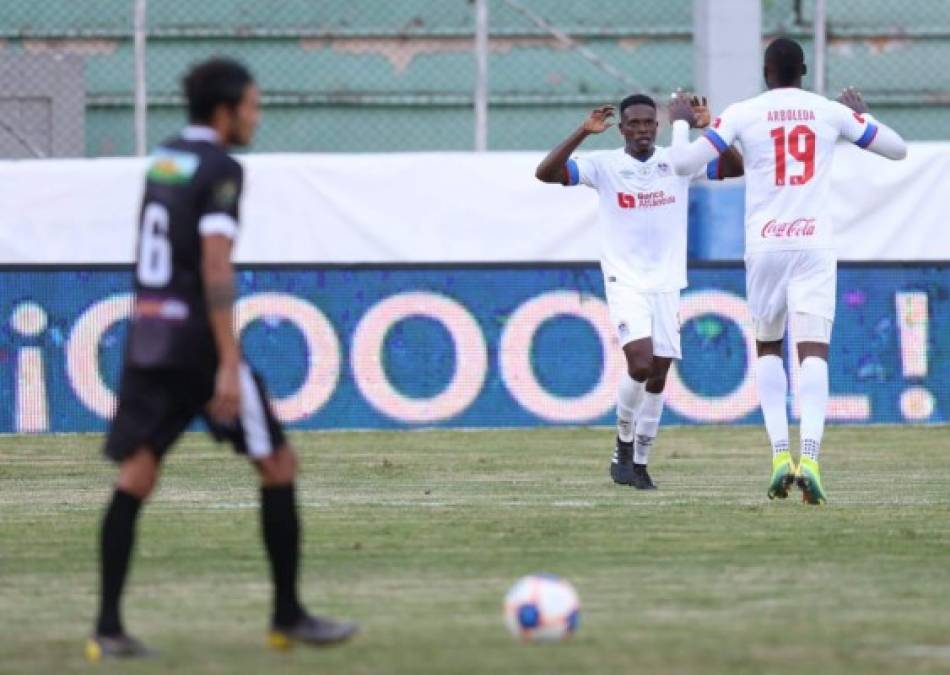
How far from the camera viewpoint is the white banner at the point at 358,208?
64.5 feet

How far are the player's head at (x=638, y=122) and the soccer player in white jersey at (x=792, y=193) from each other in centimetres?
125

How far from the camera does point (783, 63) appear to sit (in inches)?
471

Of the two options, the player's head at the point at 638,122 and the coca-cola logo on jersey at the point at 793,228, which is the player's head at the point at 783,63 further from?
the player's head at the point at 638,122

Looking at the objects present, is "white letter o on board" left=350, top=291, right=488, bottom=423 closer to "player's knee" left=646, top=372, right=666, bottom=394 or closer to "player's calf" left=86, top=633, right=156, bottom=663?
"player's knee" left=646, top=372, right=666, bottom=394

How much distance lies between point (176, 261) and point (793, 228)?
212 inches

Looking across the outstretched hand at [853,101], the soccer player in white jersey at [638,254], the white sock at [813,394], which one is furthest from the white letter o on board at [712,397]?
the white sock at [813,394]

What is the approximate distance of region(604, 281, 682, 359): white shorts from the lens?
13.5 m

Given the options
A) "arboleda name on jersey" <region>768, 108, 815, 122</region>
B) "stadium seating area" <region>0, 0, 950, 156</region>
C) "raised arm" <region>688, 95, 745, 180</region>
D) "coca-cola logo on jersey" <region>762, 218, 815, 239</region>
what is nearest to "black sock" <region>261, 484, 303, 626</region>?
"coca-cola logo on jersey" <region>762, 218, 815, 239</region>

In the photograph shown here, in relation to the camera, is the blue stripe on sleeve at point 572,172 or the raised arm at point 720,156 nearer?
the raised arm at point 720,156

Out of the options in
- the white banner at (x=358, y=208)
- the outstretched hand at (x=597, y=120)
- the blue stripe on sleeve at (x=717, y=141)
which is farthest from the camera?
the white banner at (x=358, y=208)

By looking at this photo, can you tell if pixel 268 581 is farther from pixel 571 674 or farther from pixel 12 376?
pixel 12 376

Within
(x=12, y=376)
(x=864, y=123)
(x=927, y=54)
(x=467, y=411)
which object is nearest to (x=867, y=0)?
(x=927, y=54)

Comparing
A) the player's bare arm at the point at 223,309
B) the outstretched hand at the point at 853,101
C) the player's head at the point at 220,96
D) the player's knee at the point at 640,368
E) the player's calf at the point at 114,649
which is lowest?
the player's calf at the point at 114,649

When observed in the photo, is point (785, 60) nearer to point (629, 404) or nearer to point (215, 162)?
point (629, 404)
